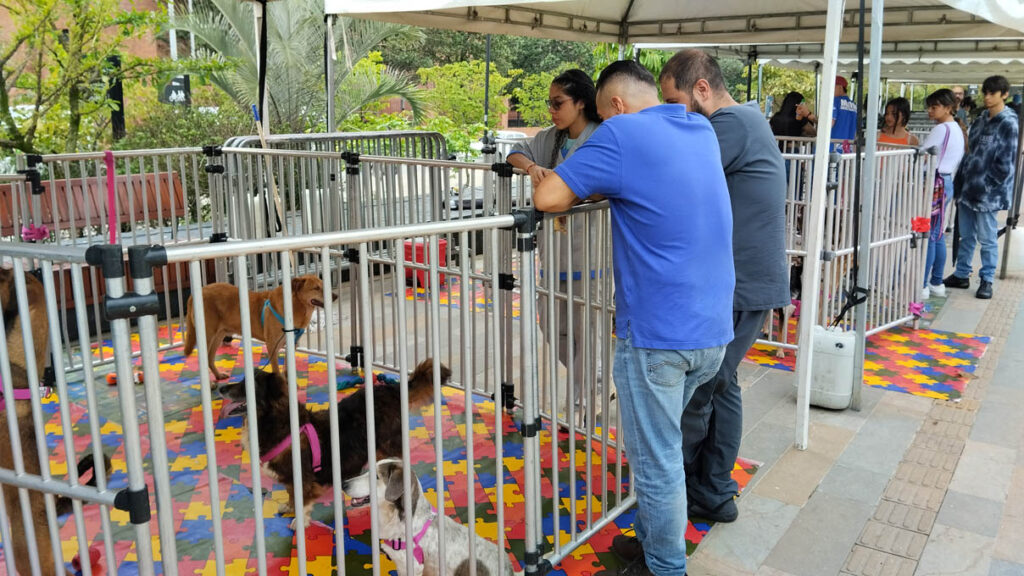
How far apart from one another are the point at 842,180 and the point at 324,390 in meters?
4.34

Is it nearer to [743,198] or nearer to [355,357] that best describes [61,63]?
[355,357]

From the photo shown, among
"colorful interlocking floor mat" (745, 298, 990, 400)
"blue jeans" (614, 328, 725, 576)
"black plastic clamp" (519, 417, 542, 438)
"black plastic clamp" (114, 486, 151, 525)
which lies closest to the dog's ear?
"black plastic clamp" (519, 417, 542, 438)

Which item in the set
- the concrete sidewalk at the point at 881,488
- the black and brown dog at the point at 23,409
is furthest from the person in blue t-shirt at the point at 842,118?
the black and brown dog at the point at 23,409

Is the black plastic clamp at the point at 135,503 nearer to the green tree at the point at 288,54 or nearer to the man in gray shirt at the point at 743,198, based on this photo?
the man in gray shirt at the point at 743,198

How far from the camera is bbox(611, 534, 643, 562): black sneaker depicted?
371 cm

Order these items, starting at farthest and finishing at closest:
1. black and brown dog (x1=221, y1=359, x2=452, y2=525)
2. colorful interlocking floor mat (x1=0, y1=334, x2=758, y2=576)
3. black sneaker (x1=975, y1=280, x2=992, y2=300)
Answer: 1. black sneaker (x1=975, y1=280, x2=992, y2=300)
2. colorful interlocking floor mat (x1=0, y1=334, x2=758, y2=576)
3. black and brown dog (x1=221, y1=359, x2=452, y2=525)

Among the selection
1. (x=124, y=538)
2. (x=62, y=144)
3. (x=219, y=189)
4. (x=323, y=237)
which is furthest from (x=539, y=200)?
(x=62, y=144)

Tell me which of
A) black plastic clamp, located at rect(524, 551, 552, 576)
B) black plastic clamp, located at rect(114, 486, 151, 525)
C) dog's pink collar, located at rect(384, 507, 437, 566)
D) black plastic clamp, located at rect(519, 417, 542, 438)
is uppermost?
black plastic clamp, located at rect(114, 486, 151, 525)

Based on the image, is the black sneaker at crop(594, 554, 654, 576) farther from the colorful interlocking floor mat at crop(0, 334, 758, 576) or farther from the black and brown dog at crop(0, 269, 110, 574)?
the black and brown dog at crop(0, 269, 110, 574)

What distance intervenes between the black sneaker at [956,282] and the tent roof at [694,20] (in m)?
2.84

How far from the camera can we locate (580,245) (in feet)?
14.3

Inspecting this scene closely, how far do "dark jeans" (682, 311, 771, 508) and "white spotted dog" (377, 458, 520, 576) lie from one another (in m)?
1.13

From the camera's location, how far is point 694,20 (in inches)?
294

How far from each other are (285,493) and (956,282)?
8.06 m
